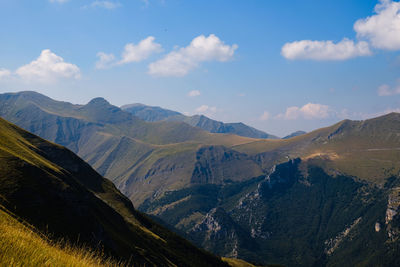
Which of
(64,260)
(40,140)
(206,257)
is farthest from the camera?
(206,257)

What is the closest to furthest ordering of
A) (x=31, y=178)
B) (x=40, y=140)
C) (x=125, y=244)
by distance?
(x=31, y=178), (x=125, y=244), (x=40, y=140)

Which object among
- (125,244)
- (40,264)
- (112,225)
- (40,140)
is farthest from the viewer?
(40,140)

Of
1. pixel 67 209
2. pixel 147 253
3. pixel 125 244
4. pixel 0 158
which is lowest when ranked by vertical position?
pixel 147 253

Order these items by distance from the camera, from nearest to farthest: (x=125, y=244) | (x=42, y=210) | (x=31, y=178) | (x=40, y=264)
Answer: (x=40, y=264) < (x=42, y=210) < (x=31, y=178) < (x=125, y=244)

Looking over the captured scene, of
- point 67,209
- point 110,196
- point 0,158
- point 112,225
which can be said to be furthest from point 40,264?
point 110,196

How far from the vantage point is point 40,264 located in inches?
320

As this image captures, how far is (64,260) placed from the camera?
28.7ft

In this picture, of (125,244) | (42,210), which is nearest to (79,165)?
(125,244)

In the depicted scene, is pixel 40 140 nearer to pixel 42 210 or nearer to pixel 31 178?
pixel 31 178

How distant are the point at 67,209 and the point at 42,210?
9534 mm

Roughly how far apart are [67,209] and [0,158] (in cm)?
2077

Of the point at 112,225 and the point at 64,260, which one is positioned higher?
the point at 64,260

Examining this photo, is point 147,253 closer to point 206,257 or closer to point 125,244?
point 125,244

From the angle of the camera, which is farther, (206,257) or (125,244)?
(206,257)
